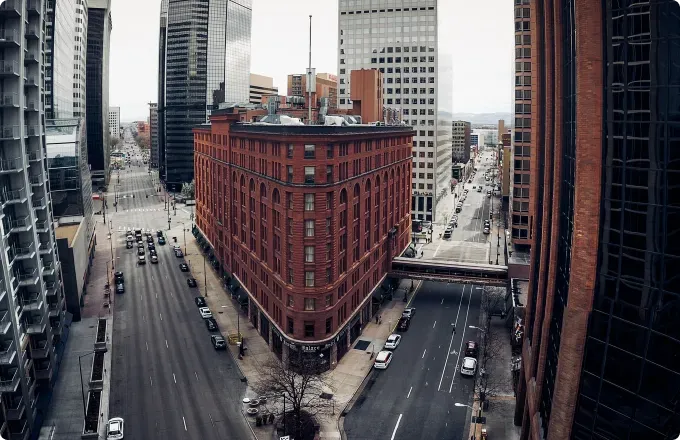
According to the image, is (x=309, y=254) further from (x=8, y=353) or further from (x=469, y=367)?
(x=8, y=353)

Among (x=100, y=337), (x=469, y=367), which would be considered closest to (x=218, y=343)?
(x=100, y=337)

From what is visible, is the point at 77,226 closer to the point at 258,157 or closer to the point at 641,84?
the point at 258,157

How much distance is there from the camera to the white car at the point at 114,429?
169 ft

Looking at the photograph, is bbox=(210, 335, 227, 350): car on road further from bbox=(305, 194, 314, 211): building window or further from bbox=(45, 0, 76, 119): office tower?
bbox=(45, 0, 76, 119): office tower

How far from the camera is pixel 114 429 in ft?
171

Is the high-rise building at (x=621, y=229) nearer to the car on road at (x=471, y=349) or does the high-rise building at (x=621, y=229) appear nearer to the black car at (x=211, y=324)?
the car on road at (x=471, y=349)

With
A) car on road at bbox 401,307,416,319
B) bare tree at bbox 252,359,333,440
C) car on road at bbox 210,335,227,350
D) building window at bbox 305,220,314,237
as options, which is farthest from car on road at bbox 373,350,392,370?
car on road at bbox 210,335,227,350

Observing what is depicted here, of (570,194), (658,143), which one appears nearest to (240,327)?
(570,194)

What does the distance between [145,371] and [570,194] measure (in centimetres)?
4997

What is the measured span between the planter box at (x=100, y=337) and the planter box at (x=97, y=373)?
1704 mm

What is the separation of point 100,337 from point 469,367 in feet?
154

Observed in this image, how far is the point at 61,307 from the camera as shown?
241 feet

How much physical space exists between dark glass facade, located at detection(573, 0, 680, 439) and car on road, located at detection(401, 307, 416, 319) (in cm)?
4720

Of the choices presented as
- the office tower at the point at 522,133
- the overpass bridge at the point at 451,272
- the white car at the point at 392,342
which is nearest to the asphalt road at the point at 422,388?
the white car at the point at 392,342
